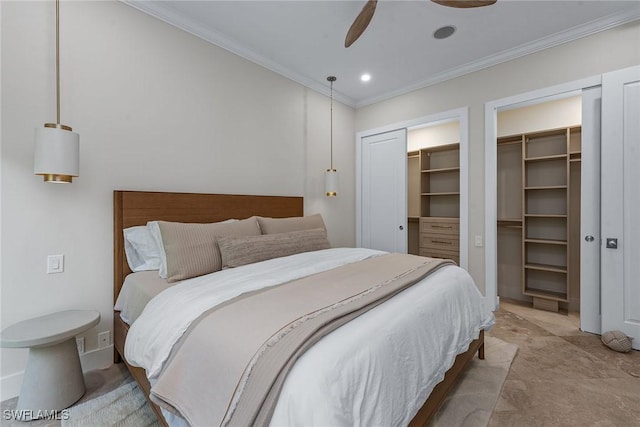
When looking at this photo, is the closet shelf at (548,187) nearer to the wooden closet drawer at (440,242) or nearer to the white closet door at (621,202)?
the white closet door at (621,202)

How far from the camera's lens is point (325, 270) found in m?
2.01

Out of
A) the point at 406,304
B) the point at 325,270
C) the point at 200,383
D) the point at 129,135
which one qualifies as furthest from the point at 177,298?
the point at 129,135

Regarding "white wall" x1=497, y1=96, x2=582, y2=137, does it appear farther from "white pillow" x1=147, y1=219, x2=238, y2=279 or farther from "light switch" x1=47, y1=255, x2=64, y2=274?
"light switch" x1=47, y1=255, x2=64, y2=274

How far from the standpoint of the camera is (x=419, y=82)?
3734 mm

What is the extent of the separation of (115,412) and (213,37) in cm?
306

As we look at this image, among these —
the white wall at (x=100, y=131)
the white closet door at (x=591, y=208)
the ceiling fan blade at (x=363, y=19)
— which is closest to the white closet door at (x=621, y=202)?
the white closet door at (x=591, y=208)

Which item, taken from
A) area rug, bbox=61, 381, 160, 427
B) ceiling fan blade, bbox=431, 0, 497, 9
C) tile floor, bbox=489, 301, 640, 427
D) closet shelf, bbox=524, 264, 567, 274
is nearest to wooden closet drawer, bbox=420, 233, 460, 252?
closet shelf, bbox=524, 264, 567, 274

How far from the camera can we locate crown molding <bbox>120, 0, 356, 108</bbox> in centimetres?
236

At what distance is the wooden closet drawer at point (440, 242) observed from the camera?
4.13 m

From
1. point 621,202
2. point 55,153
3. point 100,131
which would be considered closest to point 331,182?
point 100,131

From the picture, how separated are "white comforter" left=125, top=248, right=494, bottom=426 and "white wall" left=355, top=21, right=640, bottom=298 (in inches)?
63.8

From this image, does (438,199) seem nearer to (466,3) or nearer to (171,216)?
(466,3)

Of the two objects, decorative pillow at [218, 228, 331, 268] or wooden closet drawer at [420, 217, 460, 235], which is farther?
wooden closet drawer at [420, 217, 460, 235]

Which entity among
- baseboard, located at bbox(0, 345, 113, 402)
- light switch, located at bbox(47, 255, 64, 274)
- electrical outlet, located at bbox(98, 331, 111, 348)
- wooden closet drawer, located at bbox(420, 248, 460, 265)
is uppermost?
light switch, located at bbox(47, 255, 64, 274)
